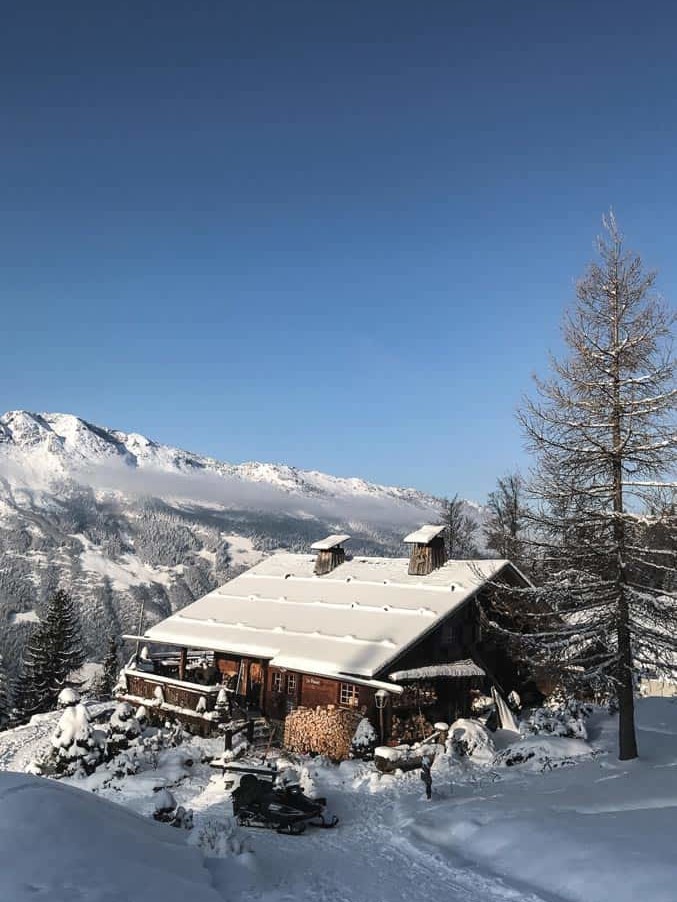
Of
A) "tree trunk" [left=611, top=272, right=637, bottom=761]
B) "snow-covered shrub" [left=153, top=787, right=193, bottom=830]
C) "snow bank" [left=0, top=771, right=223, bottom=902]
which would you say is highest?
"tree trunk" [left=611, top=272, right=637, bottom=761]

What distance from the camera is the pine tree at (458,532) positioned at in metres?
44.4

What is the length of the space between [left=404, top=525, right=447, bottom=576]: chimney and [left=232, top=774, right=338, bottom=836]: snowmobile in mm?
16899

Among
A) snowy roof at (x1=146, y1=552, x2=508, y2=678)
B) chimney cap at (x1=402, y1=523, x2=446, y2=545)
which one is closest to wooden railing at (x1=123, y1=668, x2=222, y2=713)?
snowy roof at (x1=146, y1=552, x2=508, y2=678)

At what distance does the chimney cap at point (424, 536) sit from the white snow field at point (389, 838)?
1239 centimetres

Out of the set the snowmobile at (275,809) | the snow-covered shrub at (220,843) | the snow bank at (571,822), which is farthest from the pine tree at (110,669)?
the snow-covered shrub at (220,843)

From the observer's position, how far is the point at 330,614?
29297 millimetres

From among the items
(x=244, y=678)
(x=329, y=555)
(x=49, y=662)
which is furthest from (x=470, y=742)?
(x=49, y=662)

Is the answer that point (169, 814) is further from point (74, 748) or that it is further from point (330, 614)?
point (330, 614)

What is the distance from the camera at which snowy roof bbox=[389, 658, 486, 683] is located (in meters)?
23.9

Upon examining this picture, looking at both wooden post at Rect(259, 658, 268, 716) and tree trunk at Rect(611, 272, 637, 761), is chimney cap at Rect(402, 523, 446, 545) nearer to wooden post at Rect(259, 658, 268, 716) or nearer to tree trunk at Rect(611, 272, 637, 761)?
wooden post at Rect(259, 658, 268, 716)

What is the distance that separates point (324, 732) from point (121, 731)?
6.89 meters

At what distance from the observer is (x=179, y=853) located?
390 inches

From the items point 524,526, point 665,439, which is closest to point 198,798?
point 524,526

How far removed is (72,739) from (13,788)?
1231 cm
